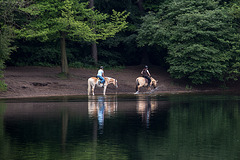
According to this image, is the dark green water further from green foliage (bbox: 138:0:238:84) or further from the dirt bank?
green foliage (bbox: 138:0:238:84)

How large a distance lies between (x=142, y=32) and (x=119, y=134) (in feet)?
108

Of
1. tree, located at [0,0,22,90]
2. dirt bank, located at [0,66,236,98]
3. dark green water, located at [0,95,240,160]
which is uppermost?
tree, located at [0,0,22,90]

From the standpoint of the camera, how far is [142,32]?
46.5m

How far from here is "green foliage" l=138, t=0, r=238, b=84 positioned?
4172 centimetres

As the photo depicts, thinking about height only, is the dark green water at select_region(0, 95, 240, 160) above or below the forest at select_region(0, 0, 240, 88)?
below

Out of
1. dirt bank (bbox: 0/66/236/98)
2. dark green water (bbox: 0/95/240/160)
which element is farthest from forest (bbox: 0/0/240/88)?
dark green water (bbox: 0/95/240/160)

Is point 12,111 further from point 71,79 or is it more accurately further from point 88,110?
point 71,79

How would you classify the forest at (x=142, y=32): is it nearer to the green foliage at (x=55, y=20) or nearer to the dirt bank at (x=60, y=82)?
the green foliage at (x=55, y=20)

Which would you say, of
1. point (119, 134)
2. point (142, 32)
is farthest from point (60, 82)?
point (119, 134)

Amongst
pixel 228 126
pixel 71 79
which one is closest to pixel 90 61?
pixel 71 79

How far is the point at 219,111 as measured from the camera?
70.9ft

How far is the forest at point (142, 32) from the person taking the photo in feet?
125

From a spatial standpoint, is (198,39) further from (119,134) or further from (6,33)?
(119,134)

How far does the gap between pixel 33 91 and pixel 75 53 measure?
18.6 metres
